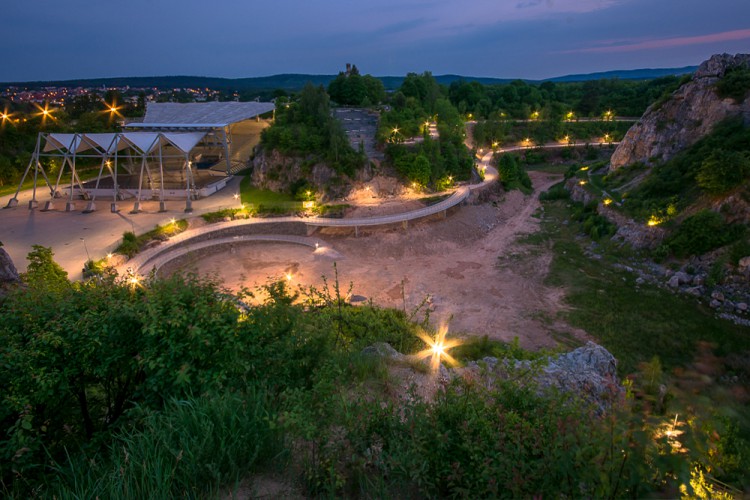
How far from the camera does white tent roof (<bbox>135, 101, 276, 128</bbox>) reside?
153 feet

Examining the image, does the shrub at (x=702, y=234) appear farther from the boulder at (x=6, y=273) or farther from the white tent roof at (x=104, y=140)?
the white tent roof at (x=104, y=140)

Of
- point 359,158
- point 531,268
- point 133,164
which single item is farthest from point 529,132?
point 133,164

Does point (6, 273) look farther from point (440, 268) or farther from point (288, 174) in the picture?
point (288, 174)

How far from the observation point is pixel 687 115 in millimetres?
36656

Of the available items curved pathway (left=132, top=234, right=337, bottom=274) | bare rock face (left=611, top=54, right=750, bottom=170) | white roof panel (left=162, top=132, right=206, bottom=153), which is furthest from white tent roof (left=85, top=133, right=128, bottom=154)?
bare rock face (left=611, top=54, right=750, bottom=170)

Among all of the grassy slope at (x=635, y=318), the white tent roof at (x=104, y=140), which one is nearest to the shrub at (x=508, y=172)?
the grassy slope at (x=635, y=318)

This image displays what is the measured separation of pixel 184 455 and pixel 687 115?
48.7 m

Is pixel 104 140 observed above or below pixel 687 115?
below

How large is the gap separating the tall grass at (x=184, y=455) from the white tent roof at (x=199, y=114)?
1792 inches

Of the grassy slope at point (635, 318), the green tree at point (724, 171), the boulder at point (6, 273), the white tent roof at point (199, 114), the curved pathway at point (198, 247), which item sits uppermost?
the white tent roof at point (199, 114)

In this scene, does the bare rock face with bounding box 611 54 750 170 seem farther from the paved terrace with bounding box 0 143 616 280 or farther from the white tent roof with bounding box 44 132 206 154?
the white tent roof with bounding box 44 132 206 154

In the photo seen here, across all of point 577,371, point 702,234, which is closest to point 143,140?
point 577,371

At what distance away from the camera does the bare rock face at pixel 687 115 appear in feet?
112

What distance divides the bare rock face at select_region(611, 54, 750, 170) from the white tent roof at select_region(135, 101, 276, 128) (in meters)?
46.3
